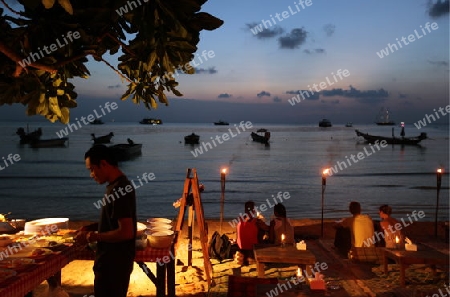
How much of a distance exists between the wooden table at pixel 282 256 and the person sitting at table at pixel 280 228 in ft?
2.45

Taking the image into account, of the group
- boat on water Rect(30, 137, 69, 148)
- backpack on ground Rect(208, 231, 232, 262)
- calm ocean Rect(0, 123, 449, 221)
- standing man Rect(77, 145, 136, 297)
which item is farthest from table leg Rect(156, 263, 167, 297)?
boat on water Rect(30, 137, 69, 148)

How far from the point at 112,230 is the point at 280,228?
4.43 m

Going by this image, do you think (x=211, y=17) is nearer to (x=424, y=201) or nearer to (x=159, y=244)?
(x=159, y=244)

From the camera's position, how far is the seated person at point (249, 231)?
7.55 meters

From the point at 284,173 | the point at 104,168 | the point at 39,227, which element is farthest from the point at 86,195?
the point at 104,168

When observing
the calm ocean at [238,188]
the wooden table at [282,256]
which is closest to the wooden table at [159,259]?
the wooden table at [282,256]

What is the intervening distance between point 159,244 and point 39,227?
139 centimetres

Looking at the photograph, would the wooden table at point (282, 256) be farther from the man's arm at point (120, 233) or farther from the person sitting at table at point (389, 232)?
the man's arm at point (120, 233)

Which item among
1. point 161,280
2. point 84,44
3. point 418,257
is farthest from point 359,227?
point 84,44

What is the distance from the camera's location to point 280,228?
23.9 feet

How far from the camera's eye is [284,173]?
33.0 metres

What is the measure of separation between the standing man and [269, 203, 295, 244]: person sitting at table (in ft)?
13.7

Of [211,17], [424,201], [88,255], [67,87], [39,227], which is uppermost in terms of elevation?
[211,17]

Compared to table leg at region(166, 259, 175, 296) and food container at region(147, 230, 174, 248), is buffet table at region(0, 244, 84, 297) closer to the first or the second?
food container at region(147, 230, 174, 248)
